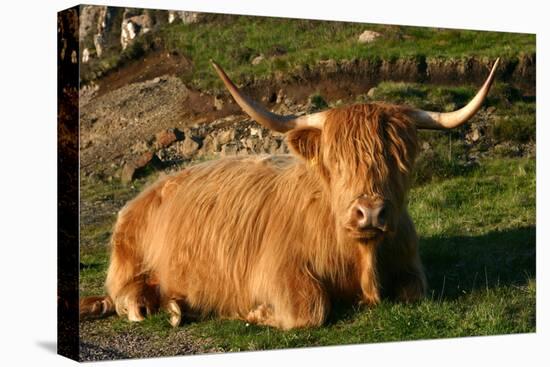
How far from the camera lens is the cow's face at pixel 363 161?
230 inches

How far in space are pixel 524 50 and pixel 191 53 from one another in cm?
267

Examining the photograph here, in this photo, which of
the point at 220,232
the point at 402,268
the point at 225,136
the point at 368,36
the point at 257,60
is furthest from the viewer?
the point at 225,136

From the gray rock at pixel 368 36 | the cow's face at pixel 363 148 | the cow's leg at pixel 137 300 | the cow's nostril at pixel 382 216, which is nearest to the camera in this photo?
the cow's nostril at pixel 382 216

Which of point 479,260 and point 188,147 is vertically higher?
point 188,147

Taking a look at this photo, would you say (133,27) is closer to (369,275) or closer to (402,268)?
(369,275)

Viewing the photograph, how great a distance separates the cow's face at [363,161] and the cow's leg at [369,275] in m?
0.21

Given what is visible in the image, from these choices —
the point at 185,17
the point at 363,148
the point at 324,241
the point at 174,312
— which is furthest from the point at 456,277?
the point at 185,17

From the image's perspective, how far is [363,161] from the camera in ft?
19.6

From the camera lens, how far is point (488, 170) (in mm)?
8266

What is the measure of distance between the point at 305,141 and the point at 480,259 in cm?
209

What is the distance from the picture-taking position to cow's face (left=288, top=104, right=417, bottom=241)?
5840 mm

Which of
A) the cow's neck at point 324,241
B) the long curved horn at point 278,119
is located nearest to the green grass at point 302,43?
the long curved horn at point 278,119

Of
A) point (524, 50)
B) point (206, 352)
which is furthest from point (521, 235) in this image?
point (206, 352)

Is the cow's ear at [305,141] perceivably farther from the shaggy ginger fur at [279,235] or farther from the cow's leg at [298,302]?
the cow's leg at [298,302]
